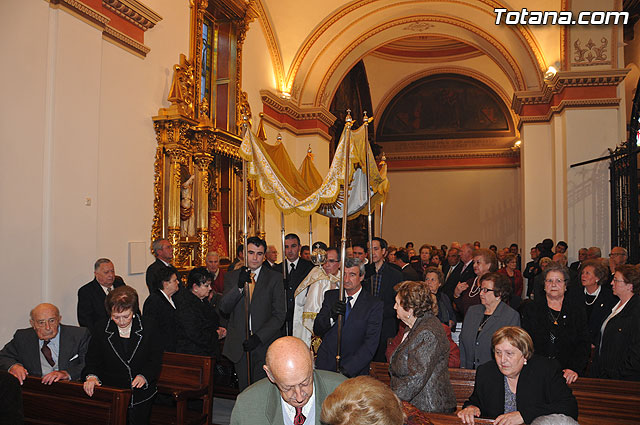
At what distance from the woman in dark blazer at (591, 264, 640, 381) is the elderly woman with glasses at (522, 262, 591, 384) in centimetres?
24

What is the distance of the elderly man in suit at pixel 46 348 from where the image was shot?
Answer: 4059 millimetres

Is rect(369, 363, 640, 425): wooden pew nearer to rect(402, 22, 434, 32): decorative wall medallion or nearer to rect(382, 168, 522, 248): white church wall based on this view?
rect(402, 22, 434, 32): decorative wall medallion

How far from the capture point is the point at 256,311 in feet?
16.8

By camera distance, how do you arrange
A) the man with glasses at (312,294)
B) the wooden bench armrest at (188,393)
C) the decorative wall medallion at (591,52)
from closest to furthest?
the wooden bench armrest at (188,393) → the man with glasses at (312,294) → the decorative wall medallion at (591,52)

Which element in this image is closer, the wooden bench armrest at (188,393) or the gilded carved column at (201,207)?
the wooden bench armrest at (188,393)

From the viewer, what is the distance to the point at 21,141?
560 centimetres

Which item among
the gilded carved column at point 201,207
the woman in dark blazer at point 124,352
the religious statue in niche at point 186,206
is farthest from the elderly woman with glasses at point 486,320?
the gilded carved column at point 201,207

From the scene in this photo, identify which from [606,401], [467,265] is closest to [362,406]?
[606,401]

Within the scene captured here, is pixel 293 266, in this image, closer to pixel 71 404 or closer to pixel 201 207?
pixel 201 207

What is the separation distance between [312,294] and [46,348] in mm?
2403

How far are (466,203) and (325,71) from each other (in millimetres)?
9946

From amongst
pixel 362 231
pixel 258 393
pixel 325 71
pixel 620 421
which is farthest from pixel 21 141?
pixel 362 231

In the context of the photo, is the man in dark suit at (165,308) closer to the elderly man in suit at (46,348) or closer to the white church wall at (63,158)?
the elderly man in suit at (46,348)

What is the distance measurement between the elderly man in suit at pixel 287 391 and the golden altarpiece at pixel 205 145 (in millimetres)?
5679
